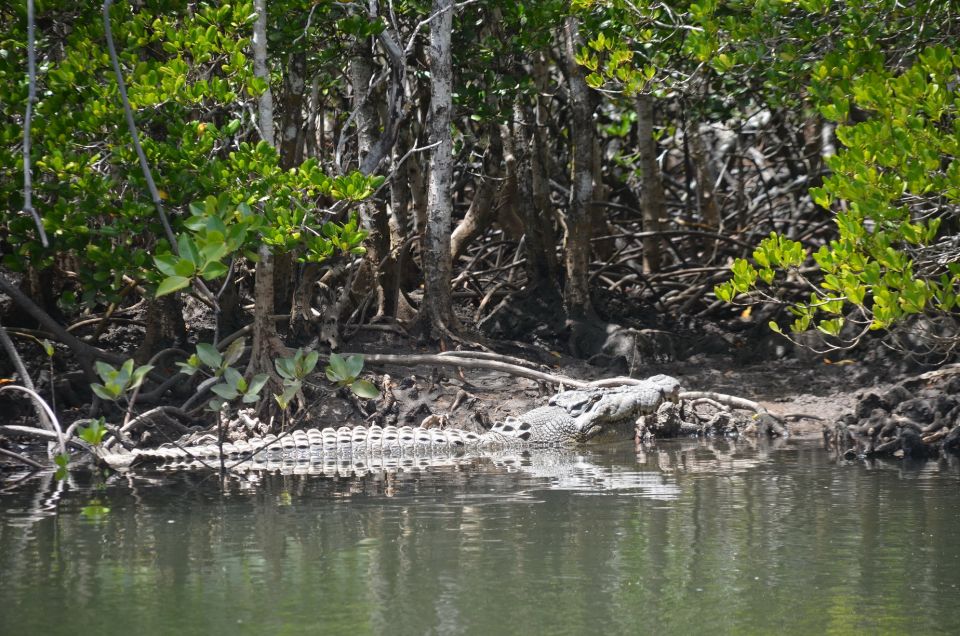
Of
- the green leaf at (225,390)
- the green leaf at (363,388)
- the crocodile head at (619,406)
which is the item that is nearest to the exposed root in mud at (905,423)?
the crocodile head at (619,406)

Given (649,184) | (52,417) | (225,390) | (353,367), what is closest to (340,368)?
(353,367)

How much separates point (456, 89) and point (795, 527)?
5.76m

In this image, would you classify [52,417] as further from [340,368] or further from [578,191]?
[578,191]

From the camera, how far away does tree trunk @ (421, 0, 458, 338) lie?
8.53 meters

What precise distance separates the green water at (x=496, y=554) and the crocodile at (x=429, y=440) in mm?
702

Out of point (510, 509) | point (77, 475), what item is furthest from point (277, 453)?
point (510, 509)

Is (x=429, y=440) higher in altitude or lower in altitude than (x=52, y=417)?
lower

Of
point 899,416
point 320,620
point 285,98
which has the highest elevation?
point 285,98

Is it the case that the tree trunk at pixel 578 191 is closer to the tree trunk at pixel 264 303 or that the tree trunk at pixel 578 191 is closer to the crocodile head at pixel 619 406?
the crocodile head at pixel 619 406

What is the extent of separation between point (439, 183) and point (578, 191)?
1.52 m

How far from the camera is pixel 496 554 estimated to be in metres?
3.97

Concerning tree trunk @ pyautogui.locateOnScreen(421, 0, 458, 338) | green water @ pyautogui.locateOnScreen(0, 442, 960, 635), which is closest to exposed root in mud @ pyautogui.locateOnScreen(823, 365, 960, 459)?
green water @ pyautogui.locateOnScreen(0, 442, 960, 635)

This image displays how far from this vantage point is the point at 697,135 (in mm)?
11273

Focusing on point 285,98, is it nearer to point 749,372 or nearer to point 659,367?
point 659,367
